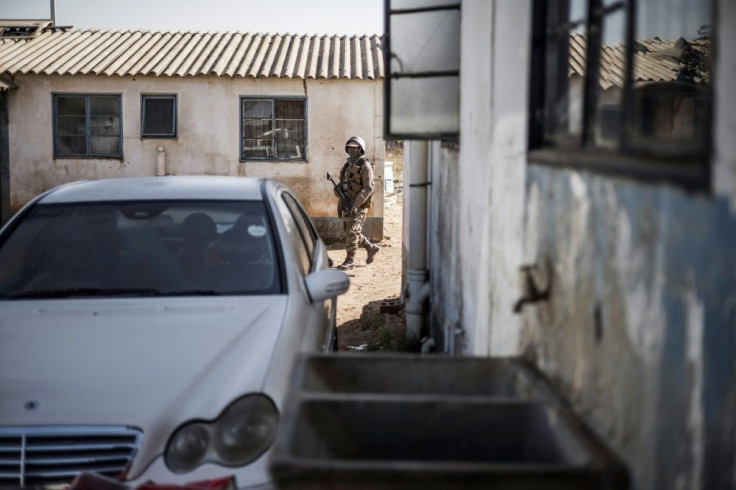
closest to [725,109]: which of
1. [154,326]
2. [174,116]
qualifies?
[154,326]

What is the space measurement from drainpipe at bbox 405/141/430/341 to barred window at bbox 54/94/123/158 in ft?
36.8

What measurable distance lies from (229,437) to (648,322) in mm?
1843

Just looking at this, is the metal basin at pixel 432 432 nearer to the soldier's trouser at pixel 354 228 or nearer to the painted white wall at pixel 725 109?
the painted white wall at pixel 725 109

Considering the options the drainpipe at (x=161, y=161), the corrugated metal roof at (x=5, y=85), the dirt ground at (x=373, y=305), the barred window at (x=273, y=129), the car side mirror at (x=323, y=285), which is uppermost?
the corrugated metal roof at (x=5, y=85)

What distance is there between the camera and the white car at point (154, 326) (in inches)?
124

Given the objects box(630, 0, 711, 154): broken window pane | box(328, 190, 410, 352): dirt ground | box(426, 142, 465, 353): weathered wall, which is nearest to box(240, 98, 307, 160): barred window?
box(328, 190, 410, 352): dirt ground

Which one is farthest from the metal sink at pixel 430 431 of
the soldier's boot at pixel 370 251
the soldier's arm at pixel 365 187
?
the soldier's boot at pixel 370 251

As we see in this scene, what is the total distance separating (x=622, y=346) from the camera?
203 centimetres

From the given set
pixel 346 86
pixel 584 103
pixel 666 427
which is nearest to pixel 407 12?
pixel 584 103

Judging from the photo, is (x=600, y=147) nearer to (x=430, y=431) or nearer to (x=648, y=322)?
(x=648, y=322)

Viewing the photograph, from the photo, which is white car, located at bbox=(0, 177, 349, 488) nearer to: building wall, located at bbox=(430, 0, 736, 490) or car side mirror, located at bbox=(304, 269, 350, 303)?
car side mirror, located at bbox=(304, 269, 350, 303)

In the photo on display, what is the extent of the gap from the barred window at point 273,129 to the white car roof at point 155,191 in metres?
11.8

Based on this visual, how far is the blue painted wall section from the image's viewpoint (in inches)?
61.3

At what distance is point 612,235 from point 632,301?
0.70ft
